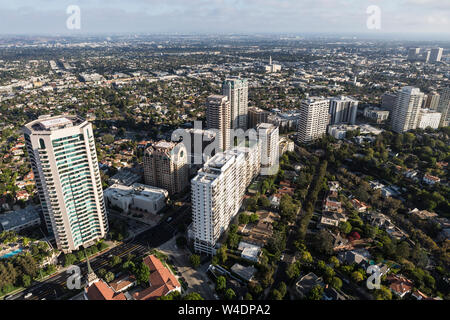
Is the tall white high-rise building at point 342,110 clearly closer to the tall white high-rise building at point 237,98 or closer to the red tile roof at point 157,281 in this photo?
the tall white high-rise building at point 237,98

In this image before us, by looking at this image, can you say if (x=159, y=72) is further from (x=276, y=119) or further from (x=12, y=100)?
(x=276, y=119)

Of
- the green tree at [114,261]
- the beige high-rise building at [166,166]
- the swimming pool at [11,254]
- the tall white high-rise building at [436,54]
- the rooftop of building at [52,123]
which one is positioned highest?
the tall white high-rise building at [436,54]

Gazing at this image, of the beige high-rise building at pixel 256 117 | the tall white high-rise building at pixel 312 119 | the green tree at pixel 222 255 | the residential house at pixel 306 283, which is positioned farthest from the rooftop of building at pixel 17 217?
the tall white high-rise building at pixel 312 119

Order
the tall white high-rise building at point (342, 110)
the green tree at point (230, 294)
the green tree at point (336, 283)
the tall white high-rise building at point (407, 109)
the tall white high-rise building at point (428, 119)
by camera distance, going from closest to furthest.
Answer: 1. the green tree at point (230, 294)
2. the green tree at point (336, 283)
3. the tall white high-rise building at point (407, 109)
4. the tall white high-rise building at point (428, 119)
5. the tall white high-rise building at point (342, 110)

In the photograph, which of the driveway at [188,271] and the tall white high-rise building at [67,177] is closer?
the tall white high-rise building at [67,177]

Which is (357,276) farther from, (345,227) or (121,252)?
(121,252)

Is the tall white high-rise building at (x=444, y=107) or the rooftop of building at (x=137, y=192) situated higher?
the tall white high-rise building at (x=444, y=107)

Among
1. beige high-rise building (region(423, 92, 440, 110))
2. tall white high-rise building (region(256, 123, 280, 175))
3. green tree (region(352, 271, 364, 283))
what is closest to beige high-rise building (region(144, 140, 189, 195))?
tall white high-rise building (region(256, 123, 280, 175))
